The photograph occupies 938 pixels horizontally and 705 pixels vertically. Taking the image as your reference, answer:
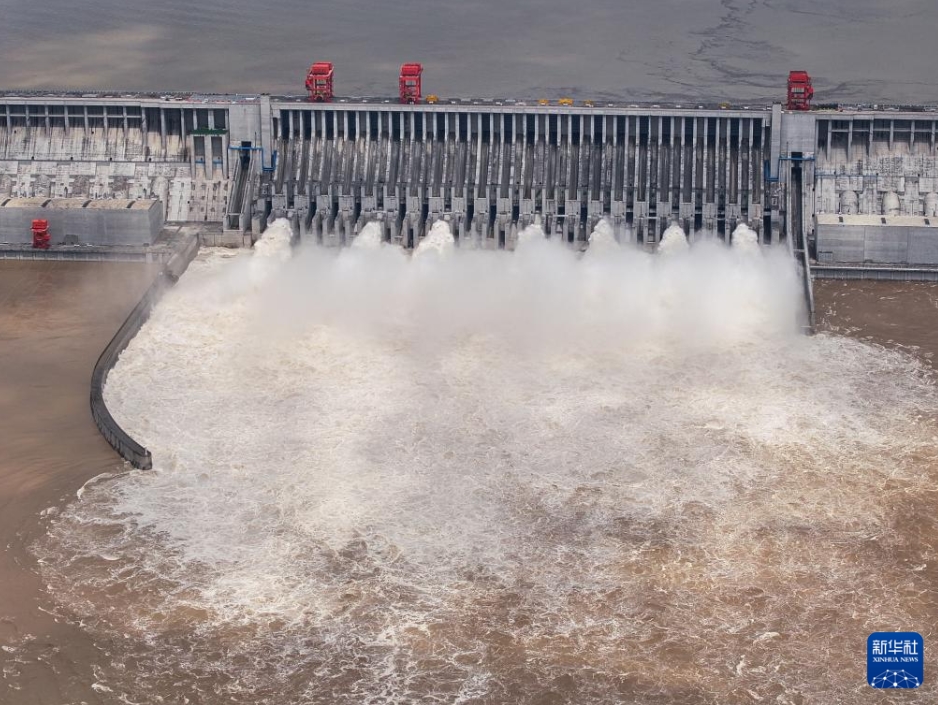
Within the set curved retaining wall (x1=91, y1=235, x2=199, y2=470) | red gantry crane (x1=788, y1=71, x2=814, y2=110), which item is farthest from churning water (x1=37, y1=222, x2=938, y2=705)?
red gantry crane (x1=788, y1=71, x2=814, y2=110)

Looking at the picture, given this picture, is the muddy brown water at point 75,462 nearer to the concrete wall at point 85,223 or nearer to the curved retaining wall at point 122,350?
the curved retaining wall at point 122,350

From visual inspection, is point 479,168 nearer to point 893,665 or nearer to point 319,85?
point 319,85

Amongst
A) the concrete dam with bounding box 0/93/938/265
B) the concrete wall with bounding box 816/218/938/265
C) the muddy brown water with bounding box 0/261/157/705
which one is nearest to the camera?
the muddy brown water with bounding box 0/261/157/705

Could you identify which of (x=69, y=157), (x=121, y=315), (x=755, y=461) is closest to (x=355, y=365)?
(x=121, y=315)

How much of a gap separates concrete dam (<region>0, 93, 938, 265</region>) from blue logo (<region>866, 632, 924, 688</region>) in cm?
3047

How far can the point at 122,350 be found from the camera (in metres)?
52.2

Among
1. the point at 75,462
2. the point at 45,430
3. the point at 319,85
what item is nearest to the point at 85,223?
the point at 319,85

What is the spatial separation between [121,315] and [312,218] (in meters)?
11.8

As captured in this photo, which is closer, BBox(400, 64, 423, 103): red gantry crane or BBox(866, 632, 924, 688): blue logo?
BBox(866, 632, 924, 688): blue logo

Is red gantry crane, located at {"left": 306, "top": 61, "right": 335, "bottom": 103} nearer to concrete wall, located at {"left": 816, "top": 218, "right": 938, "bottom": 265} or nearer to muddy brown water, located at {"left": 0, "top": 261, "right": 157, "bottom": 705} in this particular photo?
muddy brown water, located at {"left": 0, "top": 261, "right": 157, "bottom": 705}

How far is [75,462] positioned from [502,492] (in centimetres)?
1405

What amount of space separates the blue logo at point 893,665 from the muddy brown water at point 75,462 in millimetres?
511

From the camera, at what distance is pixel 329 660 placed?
115 ft

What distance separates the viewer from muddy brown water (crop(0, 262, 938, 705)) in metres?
34.3
